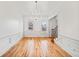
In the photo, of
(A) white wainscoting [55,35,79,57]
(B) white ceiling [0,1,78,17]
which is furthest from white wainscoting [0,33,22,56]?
(A) white wainscoting [55,35,79,57]

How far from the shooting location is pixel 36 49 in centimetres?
192

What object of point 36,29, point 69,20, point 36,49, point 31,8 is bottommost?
point 36,49

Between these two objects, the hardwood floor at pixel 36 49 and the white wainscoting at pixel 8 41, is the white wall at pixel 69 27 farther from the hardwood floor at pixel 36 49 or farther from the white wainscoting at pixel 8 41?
the white wainscoting at pixel 8 41

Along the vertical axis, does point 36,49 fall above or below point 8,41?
below

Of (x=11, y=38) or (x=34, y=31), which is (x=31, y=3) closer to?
(x=34, y=31)

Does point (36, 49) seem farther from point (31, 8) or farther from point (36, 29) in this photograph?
point (31, 8)

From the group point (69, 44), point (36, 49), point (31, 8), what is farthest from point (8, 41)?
point (69, 44)

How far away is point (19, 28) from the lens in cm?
192

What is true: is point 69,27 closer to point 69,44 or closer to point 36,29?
point 69,44

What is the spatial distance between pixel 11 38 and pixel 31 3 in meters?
0.66

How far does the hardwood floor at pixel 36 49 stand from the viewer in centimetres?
189

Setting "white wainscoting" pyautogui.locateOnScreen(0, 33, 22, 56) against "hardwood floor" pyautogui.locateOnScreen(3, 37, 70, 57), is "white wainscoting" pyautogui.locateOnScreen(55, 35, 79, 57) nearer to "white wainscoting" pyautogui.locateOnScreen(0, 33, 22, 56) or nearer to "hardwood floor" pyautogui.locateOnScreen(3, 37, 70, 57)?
"hardwood floor" pyautogui.locateOnScreen(3, 37, 70, 57)

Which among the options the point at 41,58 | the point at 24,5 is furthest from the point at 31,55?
the point at 24,5

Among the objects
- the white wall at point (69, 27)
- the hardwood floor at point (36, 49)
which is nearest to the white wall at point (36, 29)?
the hardwood floor at point (36, 49)
